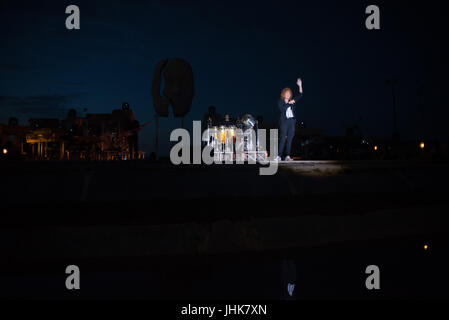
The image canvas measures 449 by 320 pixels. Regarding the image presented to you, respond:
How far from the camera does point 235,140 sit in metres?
15.5

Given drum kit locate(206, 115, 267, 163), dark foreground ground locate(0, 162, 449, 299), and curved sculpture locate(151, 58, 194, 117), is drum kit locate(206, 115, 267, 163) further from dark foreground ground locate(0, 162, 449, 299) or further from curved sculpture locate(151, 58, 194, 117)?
dark foreground ground locate(0, 162, 449, 299)

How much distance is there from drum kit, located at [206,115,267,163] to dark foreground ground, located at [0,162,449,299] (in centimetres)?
622

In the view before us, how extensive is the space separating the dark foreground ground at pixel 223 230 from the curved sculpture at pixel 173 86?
261 cm

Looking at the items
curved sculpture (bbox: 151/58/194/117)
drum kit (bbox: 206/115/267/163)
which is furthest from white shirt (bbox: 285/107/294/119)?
drum kit (bbox: 206/115/267/163)

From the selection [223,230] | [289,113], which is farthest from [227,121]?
[223,230]

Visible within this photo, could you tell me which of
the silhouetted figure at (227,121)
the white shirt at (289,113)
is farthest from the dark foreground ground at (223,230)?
the silhouetted figure at (227,121)

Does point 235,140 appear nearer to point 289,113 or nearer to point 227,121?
point 227,121

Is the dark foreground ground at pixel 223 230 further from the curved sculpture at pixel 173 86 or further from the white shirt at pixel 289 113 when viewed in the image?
the curved sculpture at pixel 173 86

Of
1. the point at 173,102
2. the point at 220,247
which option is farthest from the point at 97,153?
the point at 220,247

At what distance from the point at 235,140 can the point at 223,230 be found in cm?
1051

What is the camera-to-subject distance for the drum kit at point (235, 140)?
1481 cm

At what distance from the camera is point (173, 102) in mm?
9797
